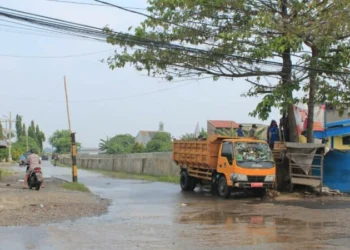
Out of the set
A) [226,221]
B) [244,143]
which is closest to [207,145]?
[244,143]

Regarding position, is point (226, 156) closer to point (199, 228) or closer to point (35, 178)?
point (199, 228)

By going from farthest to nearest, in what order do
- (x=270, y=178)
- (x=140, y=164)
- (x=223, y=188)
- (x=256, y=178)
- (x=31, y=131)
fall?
(x=31, y=131) < (x=140, y=164) < (x=223, y=188) < (x=270, y=178) < (x=256, y=178)

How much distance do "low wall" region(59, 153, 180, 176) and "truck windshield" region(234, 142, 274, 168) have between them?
11797 millimetres

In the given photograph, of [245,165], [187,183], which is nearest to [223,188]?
[245,165]

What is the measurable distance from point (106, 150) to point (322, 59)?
6402 cm

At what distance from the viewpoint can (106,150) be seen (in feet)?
260

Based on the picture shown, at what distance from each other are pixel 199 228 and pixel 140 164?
2551 centimetres

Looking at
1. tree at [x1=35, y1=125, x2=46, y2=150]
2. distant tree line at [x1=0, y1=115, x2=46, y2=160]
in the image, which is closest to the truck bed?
distant tree line at [x1=0, y1=115, x2=46, y2=160]

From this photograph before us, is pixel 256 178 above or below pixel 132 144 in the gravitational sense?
below

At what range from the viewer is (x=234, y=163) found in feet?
57.1

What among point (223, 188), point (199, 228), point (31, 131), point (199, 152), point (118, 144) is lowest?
point (199, 228)

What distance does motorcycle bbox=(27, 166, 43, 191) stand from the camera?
18.7 metres

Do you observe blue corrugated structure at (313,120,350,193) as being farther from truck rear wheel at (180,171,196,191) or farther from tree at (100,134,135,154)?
tree at (100,134,135,154)

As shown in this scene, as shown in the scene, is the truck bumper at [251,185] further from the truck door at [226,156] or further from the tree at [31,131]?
the tree at [31,131]
